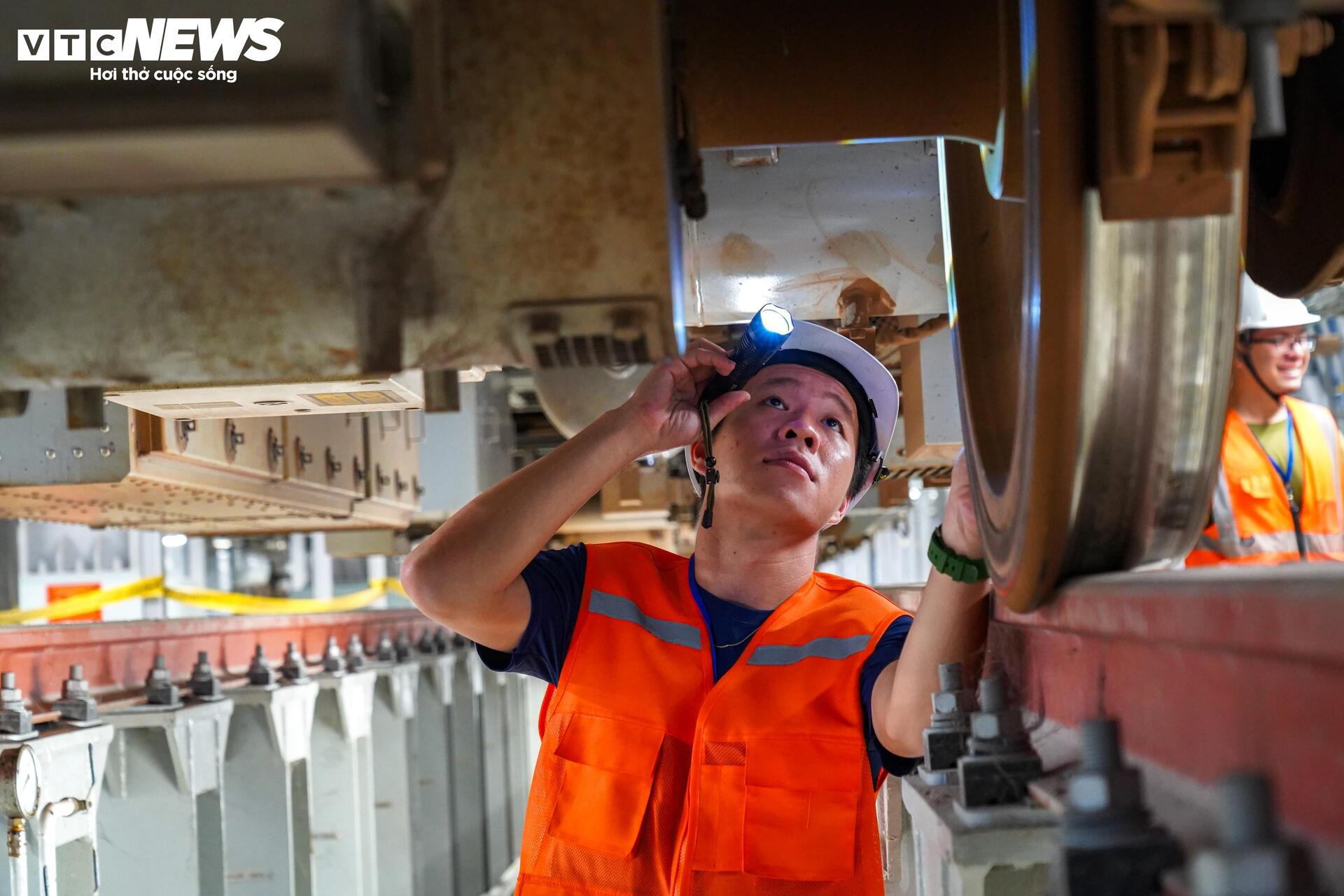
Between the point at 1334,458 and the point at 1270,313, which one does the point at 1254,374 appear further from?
the point at 1334,458

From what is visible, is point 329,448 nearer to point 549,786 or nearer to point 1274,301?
point 549,786

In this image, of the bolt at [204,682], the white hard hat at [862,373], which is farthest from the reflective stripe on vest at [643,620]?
the bolt at [204,682]

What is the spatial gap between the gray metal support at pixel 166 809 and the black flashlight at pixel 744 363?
189 centimetres

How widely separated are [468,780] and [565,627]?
567 centimetres

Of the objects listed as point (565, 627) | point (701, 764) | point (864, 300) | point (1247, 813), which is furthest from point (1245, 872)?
point (864, 300)

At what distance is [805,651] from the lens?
6.66 ft

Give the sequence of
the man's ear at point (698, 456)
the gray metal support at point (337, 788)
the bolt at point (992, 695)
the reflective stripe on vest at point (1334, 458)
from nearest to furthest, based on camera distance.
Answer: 1. the bolt at point (992, 695)
2. the man's ear at point (698, 456)
3. the reflective stripe on vest at point (1334, 458)
4. the gray metal support at point (337, 788)

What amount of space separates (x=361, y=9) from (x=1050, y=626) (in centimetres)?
81

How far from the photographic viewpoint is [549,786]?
6.56ft

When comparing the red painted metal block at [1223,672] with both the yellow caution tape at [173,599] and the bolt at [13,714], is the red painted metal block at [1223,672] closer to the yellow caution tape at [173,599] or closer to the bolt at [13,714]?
the bolt at [13,714]

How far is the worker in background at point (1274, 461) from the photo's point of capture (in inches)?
150

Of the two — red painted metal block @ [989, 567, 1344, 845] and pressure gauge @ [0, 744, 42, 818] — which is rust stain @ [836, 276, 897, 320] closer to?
red painted metal block @ [989, 567, 1344, 845]

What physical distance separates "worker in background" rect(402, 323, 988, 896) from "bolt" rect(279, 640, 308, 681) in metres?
2.33

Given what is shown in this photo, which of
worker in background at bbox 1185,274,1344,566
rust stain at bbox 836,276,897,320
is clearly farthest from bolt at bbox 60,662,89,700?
worker in background at bbox 1185,274,1344,566
